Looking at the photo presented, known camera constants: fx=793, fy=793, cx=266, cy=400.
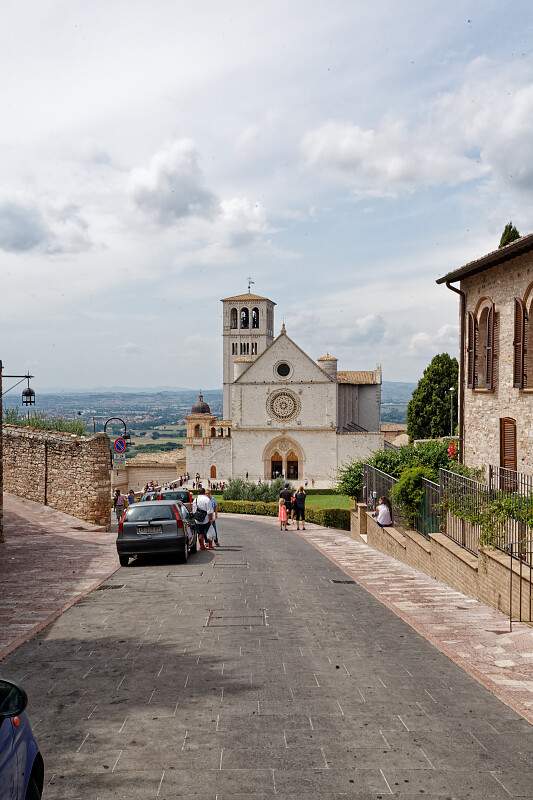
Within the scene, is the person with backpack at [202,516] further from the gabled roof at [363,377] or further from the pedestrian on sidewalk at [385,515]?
the gabled roof at [363,377]

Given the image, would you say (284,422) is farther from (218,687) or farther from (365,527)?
(218,687)

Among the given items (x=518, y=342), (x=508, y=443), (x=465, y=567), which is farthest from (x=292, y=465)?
(x=465, y=567)

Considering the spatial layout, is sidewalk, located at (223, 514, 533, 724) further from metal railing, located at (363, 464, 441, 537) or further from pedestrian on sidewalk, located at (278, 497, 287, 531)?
pedestrian on sidewalk, located at (278, 497, 287, 531)

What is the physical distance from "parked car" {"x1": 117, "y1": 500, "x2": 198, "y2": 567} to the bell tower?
68711mm

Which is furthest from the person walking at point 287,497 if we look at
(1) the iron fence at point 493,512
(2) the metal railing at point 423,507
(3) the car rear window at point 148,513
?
(1) the iron fence at point 493,512

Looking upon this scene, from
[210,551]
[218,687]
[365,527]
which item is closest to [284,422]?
[365,527]

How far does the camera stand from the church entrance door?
71.2m

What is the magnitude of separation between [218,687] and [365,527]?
19688 millimetres

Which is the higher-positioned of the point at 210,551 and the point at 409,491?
the point at 409,491

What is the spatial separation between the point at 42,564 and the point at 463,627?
9562 mm

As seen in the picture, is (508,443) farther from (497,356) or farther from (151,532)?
(151,532)

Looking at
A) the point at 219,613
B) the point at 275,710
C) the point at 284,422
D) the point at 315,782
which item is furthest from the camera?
the point at 284,422

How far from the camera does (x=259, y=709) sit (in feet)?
22.6

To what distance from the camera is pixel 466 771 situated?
561 centimetres
